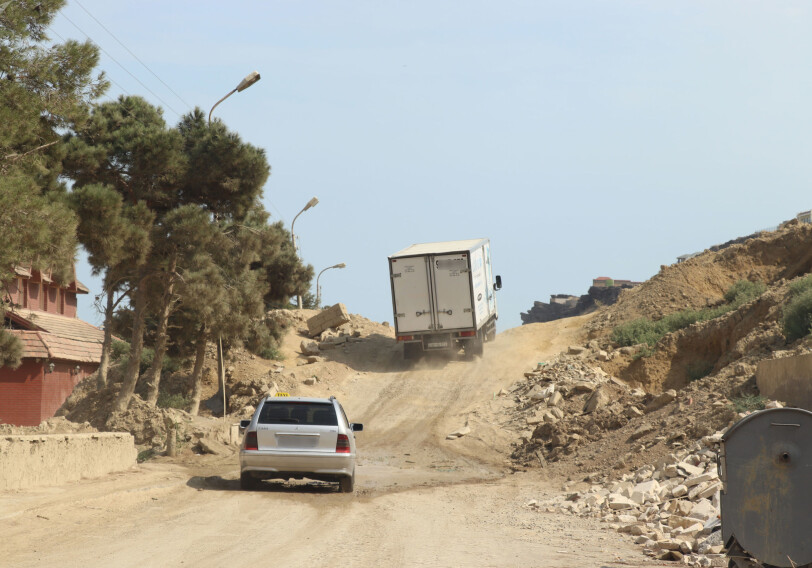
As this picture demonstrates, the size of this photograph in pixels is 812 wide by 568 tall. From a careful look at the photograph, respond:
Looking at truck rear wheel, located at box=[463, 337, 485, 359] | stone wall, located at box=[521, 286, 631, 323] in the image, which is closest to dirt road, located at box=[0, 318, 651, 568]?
truck rear wheel, located at box=[463, 337, 485, 359]

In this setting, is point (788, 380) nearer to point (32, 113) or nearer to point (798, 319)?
point (798, 319)

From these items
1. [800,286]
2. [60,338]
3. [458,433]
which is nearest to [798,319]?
[800,286]

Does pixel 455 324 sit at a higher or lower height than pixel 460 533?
higher

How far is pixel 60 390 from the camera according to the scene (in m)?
36.9

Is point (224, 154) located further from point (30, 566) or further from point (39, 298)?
point (39, 298)

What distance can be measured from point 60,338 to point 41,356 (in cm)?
376

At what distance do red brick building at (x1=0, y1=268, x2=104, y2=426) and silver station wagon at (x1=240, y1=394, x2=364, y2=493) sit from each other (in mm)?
18804

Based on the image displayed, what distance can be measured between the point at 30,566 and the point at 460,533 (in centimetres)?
474

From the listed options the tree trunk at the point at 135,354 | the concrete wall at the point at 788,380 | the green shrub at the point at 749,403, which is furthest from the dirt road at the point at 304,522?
the tree trunk at the point at 135,354

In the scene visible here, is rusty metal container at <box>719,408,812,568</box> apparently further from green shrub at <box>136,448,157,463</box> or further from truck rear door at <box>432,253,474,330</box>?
truck rear door at <box>432,253,474,330</box>

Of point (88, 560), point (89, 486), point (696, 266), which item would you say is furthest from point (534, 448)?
point (696, 266)

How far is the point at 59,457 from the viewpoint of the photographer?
43.4ft

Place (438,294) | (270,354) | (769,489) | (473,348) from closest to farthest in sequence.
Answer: (769,489)
(438,294)
(473,348)
(270,354)

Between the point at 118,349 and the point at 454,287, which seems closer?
the point at 454,287
